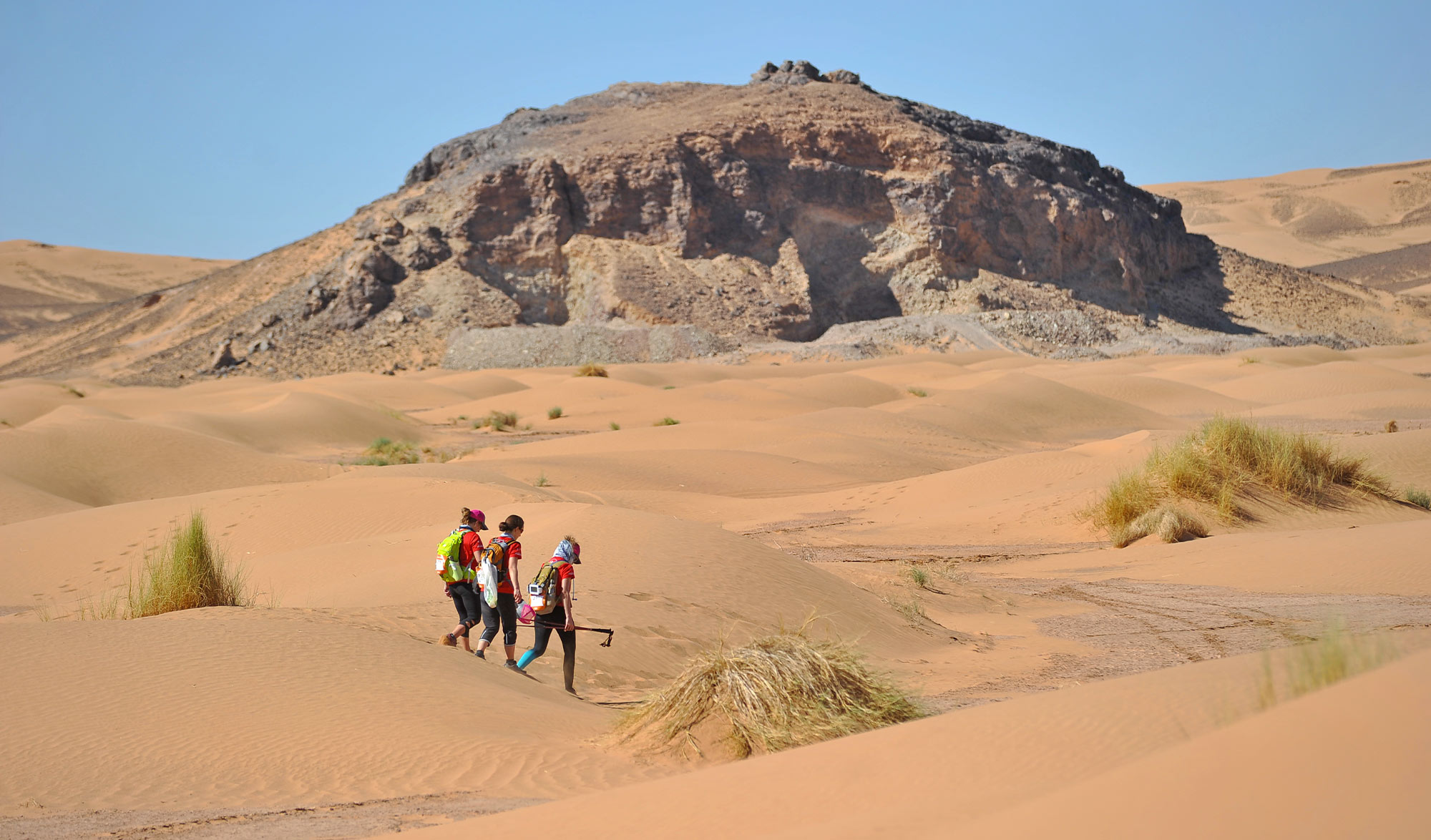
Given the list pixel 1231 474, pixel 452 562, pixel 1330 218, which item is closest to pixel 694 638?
pixel 452 562

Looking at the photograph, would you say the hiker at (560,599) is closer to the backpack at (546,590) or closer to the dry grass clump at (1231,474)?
the backpack at (546,590)

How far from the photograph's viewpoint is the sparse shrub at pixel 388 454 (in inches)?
1057

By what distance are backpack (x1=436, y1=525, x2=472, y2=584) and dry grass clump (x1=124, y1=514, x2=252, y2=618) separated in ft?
6.49

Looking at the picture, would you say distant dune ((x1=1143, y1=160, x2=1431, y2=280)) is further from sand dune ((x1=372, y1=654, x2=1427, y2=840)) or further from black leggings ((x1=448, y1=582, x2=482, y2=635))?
sand dune ((x1=372, y1=654, x2=1427, y2=840))

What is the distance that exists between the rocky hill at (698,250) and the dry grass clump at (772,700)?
4744 centimetres

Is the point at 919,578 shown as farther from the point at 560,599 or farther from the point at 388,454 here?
the point at 388,454

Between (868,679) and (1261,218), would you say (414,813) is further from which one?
(1261,218)

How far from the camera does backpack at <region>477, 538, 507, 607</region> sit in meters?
8.68

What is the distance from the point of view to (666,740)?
6555mm

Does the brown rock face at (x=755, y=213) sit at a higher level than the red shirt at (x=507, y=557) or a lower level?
higher

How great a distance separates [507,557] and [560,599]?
721 mm

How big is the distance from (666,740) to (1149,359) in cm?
4752

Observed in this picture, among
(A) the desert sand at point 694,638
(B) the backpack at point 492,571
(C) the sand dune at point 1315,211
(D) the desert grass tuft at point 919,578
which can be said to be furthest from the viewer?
(C) the sand dune at point 1315,211

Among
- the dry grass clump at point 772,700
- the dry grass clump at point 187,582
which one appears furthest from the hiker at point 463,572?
the dry grass clump at point 772,700
